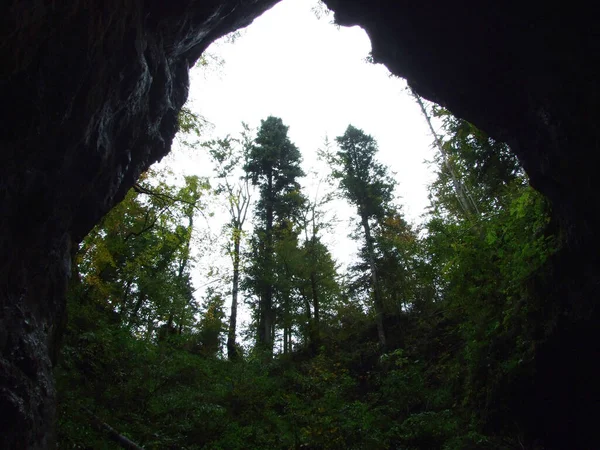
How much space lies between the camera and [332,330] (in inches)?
672

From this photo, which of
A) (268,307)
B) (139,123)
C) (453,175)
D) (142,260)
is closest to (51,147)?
(139,123)

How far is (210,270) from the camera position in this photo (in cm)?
1897

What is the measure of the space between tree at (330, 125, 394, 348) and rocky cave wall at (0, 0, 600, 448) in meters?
10.9

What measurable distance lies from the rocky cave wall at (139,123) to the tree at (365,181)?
35.8 feet

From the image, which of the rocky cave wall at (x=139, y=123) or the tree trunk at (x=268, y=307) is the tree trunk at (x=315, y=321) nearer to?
the tree trunk at (x=268, y=307)

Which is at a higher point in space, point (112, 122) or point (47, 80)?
point (112, 122)

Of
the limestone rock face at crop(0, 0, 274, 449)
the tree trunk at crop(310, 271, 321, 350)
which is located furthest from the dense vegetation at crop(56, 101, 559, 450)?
the limestone rock face at crop(0, 0, 274, 449)

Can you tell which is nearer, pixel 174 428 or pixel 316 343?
pixel 174 428

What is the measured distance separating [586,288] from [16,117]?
7941mm

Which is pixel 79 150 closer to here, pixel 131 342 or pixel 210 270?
pixel 131 342

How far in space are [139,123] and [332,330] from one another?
13.2 meters

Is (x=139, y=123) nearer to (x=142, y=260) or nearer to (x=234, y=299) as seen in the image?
(x=142, y=260)

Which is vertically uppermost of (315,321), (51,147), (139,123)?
(315,321)

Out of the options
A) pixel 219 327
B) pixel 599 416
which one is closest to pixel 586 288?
pixel 599 416
